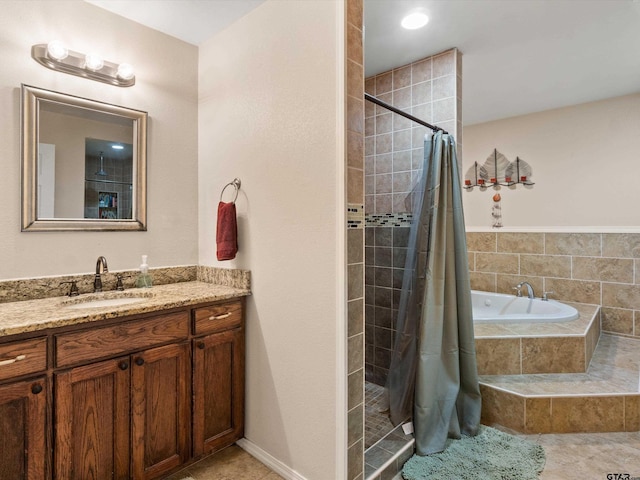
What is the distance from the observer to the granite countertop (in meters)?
1.34

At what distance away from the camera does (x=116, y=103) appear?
6.76ft

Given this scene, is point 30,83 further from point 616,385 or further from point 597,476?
point 616,385

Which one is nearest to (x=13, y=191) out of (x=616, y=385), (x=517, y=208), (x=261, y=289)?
(x=261, y=289)

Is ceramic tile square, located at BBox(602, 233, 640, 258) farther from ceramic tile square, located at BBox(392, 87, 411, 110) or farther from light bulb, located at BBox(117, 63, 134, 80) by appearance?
light bulb, located at BBox(117, 63, 134, 80)

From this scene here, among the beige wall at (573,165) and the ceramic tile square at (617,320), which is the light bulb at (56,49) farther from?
the ceramic tile square at (617,320)

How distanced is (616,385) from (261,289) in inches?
97.2

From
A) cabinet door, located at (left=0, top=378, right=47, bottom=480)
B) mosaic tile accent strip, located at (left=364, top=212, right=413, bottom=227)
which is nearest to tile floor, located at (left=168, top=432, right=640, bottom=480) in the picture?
cabinet door, located at (left=0, top=378, right=47, bottom=480)

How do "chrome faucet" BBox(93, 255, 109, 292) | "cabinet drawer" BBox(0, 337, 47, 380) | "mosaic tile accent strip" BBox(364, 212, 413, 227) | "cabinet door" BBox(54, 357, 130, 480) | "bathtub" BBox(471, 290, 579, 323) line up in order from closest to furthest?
1. "cabinet drawer" BBox(0, 337, 47, 380)
2. "cabinet door" BBox(54, 357, 130, 480)
3. "chrome faucet" BBox(93, 255, 109, 292)
4. "mosaic tile accent strip" BBox(364, 212, 413, 227)
5. "bathtub" BBox(471, 290, 579, 323)

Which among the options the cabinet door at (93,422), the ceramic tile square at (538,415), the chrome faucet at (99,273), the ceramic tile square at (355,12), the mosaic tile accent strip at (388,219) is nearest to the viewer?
the cabinet door at (93,422)

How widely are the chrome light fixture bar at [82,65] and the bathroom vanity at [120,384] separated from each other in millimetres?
1231

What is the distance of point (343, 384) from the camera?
1575 mm

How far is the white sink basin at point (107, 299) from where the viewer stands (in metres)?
1.77

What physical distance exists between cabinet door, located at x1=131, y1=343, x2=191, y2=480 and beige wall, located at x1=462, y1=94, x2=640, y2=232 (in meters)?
3.90

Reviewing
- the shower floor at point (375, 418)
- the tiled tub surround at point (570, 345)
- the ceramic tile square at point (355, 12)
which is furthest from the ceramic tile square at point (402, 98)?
the shower floor at point (375, 418)
